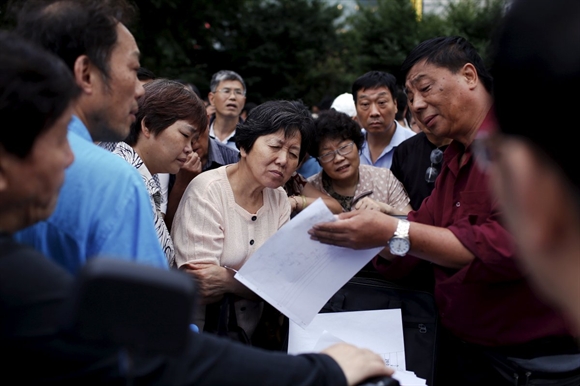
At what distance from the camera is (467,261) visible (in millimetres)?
2234

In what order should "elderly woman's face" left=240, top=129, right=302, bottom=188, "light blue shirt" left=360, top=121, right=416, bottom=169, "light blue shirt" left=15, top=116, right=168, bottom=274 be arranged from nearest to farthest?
"light blue shirt" left=15, top=116, right=168, bottom=274 → "elderly woman's face" left=240, top=129, right=302, bottom=188 → "light blue shirt" left=360, top=121, right=416, bottom=169

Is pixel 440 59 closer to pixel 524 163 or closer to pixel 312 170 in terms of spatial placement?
pixel 524 163

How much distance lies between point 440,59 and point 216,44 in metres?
18.5

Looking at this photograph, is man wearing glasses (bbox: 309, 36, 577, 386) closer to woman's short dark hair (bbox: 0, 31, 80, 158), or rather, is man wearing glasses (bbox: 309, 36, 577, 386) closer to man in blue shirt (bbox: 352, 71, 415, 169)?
woman's short dark hair (bbox: 0, 31, 80, 158)

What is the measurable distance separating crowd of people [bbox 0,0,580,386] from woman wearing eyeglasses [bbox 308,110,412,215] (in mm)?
14

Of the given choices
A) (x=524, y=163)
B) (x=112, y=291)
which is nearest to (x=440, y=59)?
(x=524, y=163)

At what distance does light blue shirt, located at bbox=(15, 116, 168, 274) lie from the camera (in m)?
1.52

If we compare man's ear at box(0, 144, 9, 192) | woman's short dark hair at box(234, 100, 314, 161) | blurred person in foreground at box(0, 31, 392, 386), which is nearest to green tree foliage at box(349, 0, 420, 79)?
woman's short dark hair at box(234, 100, 314, 161)

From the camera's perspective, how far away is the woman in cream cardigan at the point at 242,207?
2.93 m

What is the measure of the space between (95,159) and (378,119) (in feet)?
12.4

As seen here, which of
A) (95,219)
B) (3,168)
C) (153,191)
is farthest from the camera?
(153,191)

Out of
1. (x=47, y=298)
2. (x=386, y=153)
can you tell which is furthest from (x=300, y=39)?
(x=47, y=298)

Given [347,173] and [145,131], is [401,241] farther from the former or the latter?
[347,173]

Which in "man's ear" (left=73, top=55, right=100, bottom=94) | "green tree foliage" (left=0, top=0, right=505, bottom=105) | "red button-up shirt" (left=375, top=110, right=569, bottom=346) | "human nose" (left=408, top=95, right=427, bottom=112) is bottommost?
"red button-up shirt" (left=375, top=110, right=569, bottom=346)
